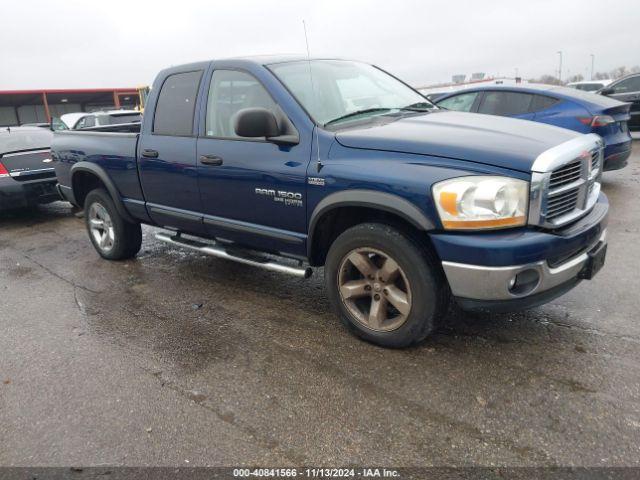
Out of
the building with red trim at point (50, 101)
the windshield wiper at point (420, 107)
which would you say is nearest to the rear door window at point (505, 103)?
the windshield wiper at point (420, 107)

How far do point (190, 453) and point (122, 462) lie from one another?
1.05ft

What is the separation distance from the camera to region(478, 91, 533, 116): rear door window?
7422 millimetres

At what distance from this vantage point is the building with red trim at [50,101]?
3106 cm

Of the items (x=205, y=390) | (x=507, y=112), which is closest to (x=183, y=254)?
(x=205, y=390)

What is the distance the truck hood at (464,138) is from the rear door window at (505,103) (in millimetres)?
4209

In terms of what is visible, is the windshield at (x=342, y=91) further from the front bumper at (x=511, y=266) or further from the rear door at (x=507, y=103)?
the rear door at (x=507, y=103)

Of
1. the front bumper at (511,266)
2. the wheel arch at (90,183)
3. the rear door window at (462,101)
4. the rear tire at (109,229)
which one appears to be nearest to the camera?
the front bumper at (511,266)

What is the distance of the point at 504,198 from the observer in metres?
2.74

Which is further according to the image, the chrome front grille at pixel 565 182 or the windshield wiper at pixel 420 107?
the windshield wiper at pixel 420 107

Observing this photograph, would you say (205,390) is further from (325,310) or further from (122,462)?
(325,310)

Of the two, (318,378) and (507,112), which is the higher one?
(507,112)

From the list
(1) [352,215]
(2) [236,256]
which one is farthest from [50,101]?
(1) [352,215]

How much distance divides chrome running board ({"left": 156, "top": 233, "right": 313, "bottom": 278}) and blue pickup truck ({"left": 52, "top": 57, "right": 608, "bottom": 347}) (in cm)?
2

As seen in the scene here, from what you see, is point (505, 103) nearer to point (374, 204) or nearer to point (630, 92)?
point (374, 204)
